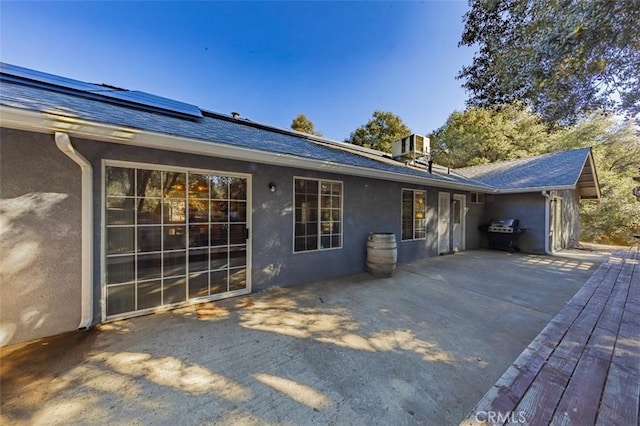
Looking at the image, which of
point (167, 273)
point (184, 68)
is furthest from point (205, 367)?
point (184, 68)

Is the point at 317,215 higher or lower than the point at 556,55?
lower

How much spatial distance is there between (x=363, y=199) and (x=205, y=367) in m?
4.36

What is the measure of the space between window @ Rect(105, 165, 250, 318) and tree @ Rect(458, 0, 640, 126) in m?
4.80

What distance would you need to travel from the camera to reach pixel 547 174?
8.79 metres

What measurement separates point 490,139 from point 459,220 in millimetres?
12157

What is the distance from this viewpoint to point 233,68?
348 inches

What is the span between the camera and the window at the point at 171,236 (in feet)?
10.3

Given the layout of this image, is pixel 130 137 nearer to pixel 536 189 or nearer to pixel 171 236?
pixel 171 236

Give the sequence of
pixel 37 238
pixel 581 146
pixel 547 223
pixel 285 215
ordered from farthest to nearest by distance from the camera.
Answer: pixel 581 146
pixel 547 223
pixel 285 215
pixel 37 238

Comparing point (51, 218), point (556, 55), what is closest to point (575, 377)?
point (556, 55)

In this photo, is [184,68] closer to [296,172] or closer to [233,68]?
[233,68]

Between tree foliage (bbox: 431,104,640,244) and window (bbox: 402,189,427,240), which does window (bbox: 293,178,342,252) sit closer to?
window (bbox: 402,189,427,240)

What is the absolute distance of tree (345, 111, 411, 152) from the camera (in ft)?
65.9

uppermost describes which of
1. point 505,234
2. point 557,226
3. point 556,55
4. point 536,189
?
point 556,55
